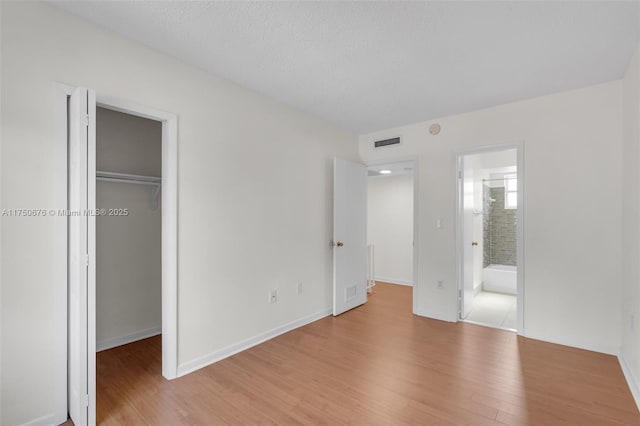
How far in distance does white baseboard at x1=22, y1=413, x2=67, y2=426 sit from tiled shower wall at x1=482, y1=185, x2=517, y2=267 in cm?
628

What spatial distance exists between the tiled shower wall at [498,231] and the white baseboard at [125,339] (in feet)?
18.8

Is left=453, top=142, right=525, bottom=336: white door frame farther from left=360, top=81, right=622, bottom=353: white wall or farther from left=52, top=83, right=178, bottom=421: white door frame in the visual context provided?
left=52, top=83, right=178, bottom=421: white door frame

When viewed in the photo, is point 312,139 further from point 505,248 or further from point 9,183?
point 505,248

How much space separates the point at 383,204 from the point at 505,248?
103 inches

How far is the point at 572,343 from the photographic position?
2.93 metres

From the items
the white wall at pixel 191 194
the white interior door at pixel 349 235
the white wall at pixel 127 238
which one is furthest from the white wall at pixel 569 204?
the white wall at pixel 127 238

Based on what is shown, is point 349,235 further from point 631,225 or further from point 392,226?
point 631,225

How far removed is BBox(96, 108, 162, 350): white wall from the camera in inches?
113

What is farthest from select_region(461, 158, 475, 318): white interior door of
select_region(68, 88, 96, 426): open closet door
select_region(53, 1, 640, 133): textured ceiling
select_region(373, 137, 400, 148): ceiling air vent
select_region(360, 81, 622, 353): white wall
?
select_region(68, 88, 96, 426): open closet door

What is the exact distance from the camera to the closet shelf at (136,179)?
2.75 m

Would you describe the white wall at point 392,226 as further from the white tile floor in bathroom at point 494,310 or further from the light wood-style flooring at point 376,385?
the light wood-style flooring at point 376,385

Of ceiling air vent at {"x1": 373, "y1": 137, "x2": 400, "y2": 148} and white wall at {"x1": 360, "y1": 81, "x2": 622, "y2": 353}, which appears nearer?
white wall at {"x1": 360, "y1": 81, "x2": 622, "y2": 353}

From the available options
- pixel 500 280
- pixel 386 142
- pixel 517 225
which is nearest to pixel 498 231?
pixel 500 280

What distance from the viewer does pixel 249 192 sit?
9.62 feet
